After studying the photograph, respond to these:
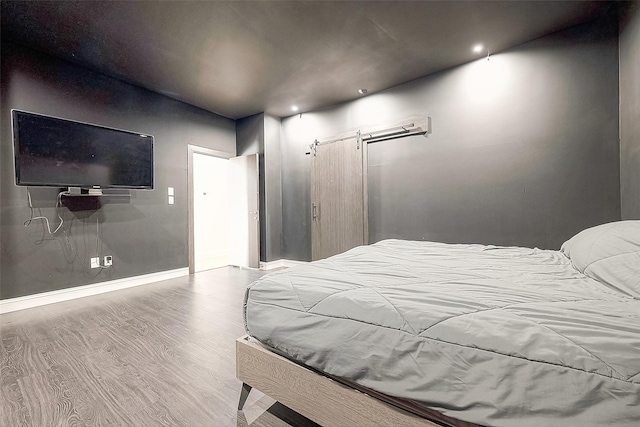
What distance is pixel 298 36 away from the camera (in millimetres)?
2707

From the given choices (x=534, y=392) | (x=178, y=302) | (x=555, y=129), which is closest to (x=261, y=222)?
(x=178, y=302)

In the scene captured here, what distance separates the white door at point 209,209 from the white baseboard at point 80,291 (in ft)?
5.66

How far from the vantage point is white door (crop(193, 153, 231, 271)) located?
600 cm

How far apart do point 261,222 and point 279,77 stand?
8.07ft

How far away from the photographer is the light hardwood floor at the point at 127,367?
4.60ft

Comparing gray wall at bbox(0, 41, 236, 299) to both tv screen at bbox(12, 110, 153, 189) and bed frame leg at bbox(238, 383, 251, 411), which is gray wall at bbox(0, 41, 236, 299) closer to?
tv screen at bbox(12, 110, 153, 189)

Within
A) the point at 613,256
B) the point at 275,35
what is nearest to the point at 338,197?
the point at 275,35

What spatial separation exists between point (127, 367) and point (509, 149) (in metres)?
4.01

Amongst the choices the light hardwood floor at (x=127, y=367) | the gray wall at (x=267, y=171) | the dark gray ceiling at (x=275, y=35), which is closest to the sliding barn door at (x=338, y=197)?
the gray wall at (x=267, y=171)

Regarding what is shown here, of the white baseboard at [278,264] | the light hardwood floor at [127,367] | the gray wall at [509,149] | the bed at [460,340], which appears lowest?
the light hardwood floor at [127,367]

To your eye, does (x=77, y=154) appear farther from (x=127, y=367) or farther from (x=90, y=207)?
(x=127, y=367)

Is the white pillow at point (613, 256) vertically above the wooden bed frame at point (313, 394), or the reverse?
the white pillow at point (613, 256)

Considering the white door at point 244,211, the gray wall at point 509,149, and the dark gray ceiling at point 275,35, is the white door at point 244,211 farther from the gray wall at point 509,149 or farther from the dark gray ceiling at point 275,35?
the gray wall at point 509,149

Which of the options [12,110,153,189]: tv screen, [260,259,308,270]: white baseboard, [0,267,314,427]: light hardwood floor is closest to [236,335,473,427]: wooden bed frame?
[0,267,314,427]: light hardwood floor
